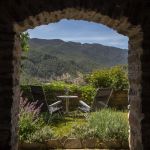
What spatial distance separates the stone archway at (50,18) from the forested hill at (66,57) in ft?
87.1

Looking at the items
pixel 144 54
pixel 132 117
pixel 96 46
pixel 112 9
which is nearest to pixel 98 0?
pixel 112 9

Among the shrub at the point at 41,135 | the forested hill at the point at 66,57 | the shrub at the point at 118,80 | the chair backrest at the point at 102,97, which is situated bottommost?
the shrub at the point at 41,135

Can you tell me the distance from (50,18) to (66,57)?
43529 mm

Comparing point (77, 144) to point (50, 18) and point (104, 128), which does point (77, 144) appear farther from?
point (50, 18)

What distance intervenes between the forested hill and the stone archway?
2655cm

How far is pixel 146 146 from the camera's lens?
5.17 m

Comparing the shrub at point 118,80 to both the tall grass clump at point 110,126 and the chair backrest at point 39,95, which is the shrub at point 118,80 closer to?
the chair backrest at point 39,95

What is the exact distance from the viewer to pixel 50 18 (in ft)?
18.0

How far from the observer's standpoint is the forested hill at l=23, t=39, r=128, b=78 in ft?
Answer: 115

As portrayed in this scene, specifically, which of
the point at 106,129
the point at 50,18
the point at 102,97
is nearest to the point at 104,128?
the point at 106,129

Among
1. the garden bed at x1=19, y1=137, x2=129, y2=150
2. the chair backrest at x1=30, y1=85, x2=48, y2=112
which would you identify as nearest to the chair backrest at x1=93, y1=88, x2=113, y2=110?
the chair backrest at x1=30, y1=85, x2=48, y2=112

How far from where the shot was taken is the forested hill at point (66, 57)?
3497 centimetres

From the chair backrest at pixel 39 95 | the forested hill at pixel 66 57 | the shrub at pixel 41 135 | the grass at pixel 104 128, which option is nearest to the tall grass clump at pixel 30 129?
the shrub at pixel 41 135

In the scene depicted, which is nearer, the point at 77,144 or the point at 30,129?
the point at 77,144
